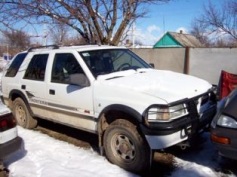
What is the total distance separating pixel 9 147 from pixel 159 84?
221 centimetres

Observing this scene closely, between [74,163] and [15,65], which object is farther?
[15,65]

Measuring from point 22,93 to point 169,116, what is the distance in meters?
3.54

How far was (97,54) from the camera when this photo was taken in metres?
5.51

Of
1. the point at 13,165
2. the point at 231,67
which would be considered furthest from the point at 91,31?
the point at 13,165

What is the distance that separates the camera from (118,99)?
452cm

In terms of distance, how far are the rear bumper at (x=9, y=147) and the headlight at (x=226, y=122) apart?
2603 millimetres

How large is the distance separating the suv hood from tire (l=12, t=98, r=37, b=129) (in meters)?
2.46

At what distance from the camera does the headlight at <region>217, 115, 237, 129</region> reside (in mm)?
3753

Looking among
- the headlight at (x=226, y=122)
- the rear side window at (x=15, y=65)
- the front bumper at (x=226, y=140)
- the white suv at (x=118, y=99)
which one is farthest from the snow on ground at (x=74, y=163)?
the rear side window at (x=15, y=65)

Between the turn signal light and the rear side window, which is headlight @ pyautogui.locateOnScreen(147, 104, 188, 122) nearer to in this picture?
the turn signal light

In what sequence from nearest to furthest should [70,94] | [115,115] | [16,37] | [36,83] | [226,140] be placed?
[226,140] < [115,115] < [70,94] < [36,83] < [16,37]

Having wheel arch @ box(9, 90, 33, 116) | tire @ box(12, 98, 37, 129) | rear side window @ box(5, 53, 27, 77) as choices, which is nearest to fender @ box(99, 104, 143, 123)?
wheel arch @ box(9, 90, 33, 116)

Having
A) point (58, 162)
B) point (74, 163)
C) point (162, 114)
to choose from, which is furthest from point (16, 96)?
point (162, 114)

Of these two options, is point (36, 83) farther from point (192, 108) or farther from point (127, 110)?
point (192, 108)
